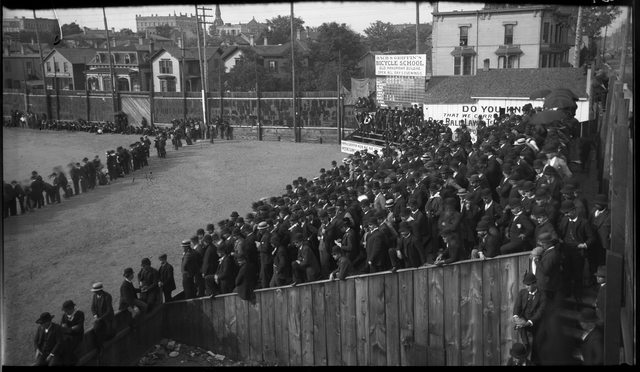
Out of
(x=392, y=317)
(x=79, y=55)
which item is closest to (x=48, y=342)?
(x=392, y=317)

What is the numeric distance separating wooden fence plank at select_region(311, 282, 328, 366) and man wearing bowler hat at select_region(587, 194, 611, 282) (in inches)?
142

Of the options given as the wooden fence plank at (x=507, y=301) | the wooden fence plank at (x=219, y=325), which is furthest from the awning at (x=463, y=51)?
the wooden fence plank at (x=507, y=301)

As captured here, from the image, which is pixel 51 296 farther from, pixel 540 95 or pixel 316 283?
pixel 540 95

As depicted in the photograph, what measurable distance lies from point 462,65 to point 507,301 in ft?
93.8

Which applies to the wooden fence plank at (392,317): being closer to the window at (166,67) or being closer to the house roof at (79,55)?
the house roof at (79,55)

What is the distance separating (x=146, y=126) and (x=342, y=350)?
108 feet

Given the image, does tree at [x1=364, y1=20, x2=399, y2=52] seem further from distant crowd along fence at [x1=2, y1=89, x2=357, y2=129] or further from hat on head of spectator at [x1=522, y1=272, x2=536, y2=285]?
hat on head of spectator at [x1=522, y1=272, x2=536, y2=285]

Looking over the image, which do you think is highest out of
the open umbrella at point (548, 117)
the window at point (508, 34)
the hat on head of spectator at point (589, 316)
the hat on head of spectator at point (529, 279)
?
the window at point (508, 34)

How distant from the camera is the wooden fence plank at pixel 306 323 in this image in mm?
8578

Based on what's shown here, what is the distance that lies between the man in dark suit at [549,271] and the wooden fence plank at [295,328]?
12.3 ft

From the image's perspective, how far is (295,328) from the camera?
28.7 ft

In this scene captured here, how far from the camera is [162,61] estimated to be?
45.8m

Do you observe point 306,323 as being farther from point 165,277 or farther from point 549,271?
point 549,271

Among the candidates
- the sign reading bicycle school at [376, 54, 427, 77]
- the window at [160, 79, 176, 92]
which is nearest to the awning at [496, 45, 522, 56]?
the sign reading bicycle school at [376, 54, 427, 77]
